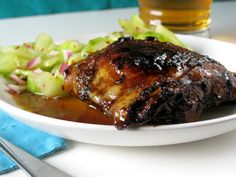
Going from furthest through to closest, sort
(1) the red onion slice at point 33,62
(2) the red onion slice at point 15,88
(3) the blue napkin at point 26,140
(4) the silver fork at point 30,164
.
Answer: (1) the red onion slice at point 33,62 < (2) the red onion slice at point 15,88 < (3) the blue napkin at point 26,140 < (4) the silver fork at point 30,164

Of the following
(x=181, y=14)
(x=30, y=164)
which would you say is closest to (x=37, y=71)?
(x=30, y=164)

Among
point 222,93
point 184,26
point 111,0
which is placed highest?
point 222,93

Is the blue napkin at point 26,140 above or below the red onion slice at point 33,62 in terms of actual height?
below

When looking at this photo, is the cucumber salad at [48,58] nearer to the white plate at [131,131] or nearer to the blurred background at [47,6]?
the white plate at [131,131]

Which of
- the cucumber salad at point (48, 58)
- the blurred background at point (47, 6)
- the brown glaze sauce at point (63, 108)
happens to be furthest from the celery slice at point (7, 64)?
the blurred background at point (47, 6)

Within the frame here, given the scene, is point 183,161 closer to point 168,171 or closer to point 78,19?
point 168,171

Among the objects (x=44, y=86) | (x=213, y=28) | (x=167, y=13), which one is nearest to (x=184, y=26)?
(x=167, y=13)
